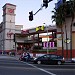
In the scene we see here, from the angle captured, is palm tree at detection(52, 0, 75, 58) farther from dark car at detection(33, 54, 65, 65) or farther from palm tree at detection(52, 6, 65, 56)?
dark car at detection(33, 54, 65, 65)

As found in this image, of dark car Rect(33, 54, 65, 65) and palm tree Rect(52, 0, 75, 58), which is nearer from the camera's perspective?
dark car Rect(33, 54, 65, 65)

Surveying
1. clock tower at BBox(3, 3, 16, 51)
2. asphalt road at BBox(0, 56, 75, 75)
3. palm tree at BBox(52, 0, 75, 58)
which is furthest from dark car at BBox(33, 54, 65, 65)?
clock tower at BBox(3, 3, 16, 51)

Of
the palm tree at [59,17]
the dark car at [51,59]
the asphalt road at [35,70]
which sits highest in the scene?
the palm tree at [59,17]

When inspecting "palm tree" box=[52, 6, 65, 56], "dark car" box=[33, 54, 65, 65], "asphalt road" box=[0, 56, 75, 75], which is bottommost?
"asphalt road" box=[0, 56, 75, 75]

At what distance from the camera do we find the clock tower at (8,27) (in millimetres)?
114375

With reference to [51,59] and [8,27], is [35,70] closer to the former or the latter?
[51,59]

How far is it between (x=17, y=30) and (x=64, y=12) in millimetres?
68027

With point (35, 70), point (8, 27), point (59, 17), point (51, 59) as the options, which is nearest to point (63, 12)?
point (59, 17)

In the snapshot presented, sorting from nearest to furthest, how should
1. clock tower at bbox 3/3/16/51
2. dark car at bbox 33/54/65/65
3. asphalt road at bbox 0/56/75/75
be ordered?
asphalt road at bbox 0/56/75/75
dark car at bbox 33/54/65/65
clock tower at bbox 3/3/16/51

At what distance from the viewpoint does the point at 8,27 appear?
380 feet

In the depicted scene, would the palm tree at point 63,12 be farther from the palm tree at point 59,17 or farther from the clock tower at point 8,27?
the clock tower at point 8,27

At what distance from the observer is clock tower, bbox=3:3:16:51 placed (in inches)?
4503

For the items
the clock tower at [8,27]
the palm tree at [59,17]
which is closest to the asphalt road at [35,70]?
the palm tree at [59,17]

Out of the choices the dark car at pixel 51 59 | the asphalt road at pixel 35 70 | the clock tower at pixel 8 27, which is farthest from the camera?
the clock tower at pixel 8 27
